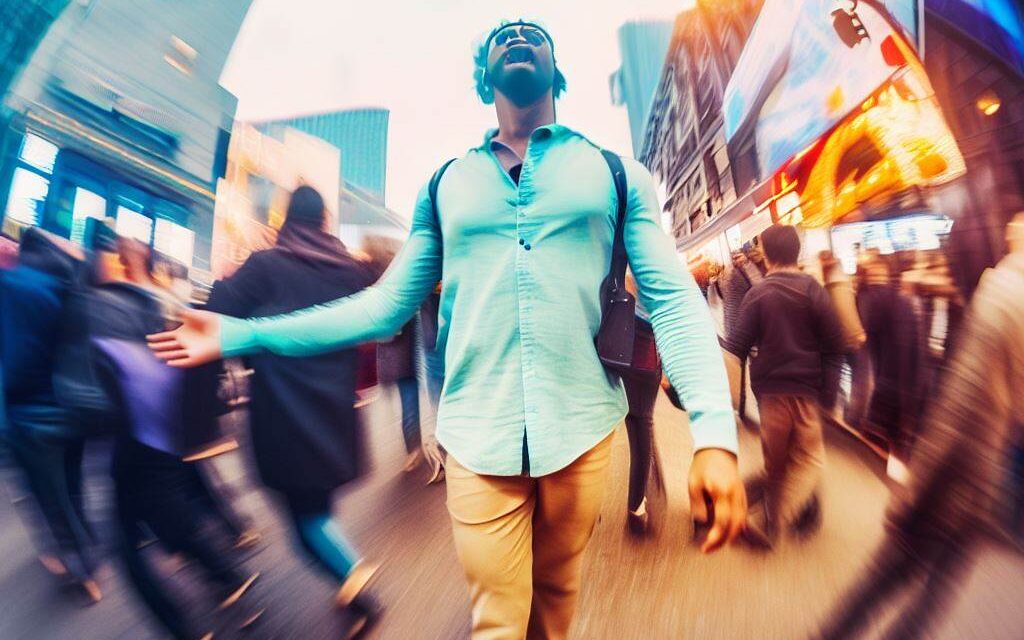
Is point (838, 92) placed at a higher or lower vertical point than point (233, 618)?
higher

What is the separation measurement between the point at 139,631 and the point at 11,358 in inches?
45.0

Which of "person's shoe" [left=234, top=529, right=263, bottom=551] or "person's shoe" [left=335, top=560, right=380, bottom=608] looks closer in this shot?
"person's shoe" [left=335, top=560, right=380, bottom=608]

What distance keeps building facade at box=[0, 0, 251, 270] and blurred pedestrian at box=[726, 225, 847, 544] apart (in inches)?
69.8

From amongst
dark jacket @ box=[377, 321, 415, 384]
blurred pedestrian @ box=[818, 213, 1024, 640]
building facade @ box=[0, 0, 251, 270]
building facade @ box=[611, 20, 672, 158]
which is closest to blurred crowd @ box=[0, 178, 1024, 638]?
blurred pedestrian @ box=[818, 213, 1024, 640]

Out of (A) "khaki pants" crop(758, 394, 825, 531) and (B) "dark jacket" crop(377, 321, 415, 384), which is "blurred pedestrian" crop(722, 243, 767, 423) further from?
(B) "dark jacket" crop(377, 321, 415, 384)

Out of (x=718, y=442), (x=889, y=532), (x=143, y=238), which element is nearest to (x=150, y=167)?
(x=143, y=238)

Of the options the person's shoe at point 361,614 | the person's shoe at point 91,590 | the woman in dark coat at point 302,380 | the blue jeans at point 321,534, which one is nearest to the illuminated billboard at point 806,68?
the woman in dark coat at point 302,380

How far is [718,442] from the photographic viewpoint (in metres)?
0.62

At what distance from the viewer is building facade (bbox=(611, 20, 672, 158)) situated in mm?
1195

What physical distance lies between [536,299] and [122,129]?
170 centimetres

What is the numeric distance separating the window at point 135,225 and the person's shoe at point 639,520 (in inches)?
79.7

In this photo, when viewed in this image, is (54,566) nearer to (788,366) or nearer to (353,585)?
(353,585)

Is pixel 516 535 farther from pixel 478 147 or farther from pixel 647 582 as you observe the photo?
pixel 478 147

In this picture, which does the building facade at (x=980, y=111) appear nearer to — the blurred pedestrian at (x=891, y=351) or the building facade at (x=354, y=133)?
the blurred pedestrian at (x=891, y=351)
